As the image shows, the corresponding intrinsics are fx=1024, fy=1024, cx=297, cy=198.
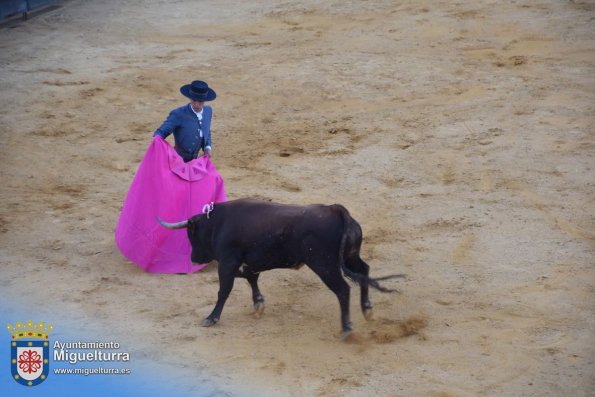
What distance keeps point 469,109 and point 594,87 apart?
1514mm

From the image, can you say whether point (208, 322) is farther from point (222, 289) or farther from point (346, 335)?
point (346, 335)

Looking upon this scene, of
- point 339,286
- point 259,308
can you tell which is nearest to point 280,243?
point 339,286

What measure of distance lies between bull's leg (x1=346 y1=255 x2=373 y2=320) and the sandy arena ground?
0.43 ft

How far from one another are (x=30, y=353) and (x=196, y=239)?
146cm

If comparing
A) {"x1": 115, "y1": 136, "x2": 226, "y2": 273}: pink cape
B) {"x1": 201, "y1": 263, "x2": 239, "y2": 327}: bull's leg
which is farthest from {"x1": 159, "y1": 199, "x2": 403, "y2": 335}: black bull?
{"x1": 115, "y1": 136, "x2": 226, "y2": 273}: pink cape

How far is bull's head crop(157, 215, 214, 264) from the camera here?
7.50 m

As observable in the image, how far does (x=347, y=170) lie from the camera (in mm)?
10109

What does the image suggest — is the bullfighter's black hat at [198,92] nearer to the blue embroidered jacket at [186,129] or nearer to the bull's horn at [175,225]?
the blue embroidered jacket at [186,129]

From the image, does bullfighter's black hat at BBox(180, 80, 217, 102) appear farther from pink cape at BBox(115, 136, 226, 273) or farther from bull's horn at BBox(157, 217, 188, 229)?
bull's horn at BBox(157, 217, 188, 229)

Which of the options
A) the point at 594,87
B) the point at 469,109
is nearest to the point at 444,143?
the point at 469,109

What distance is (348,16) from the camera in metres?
14.4

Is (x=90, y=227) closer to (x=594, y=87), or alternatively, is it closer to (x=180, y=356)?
(x=180, y=356)

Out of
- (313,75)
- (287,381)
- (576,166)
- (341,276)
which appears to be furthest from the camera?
(313,75)

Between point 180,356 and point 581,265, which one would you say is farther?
point 581,265
